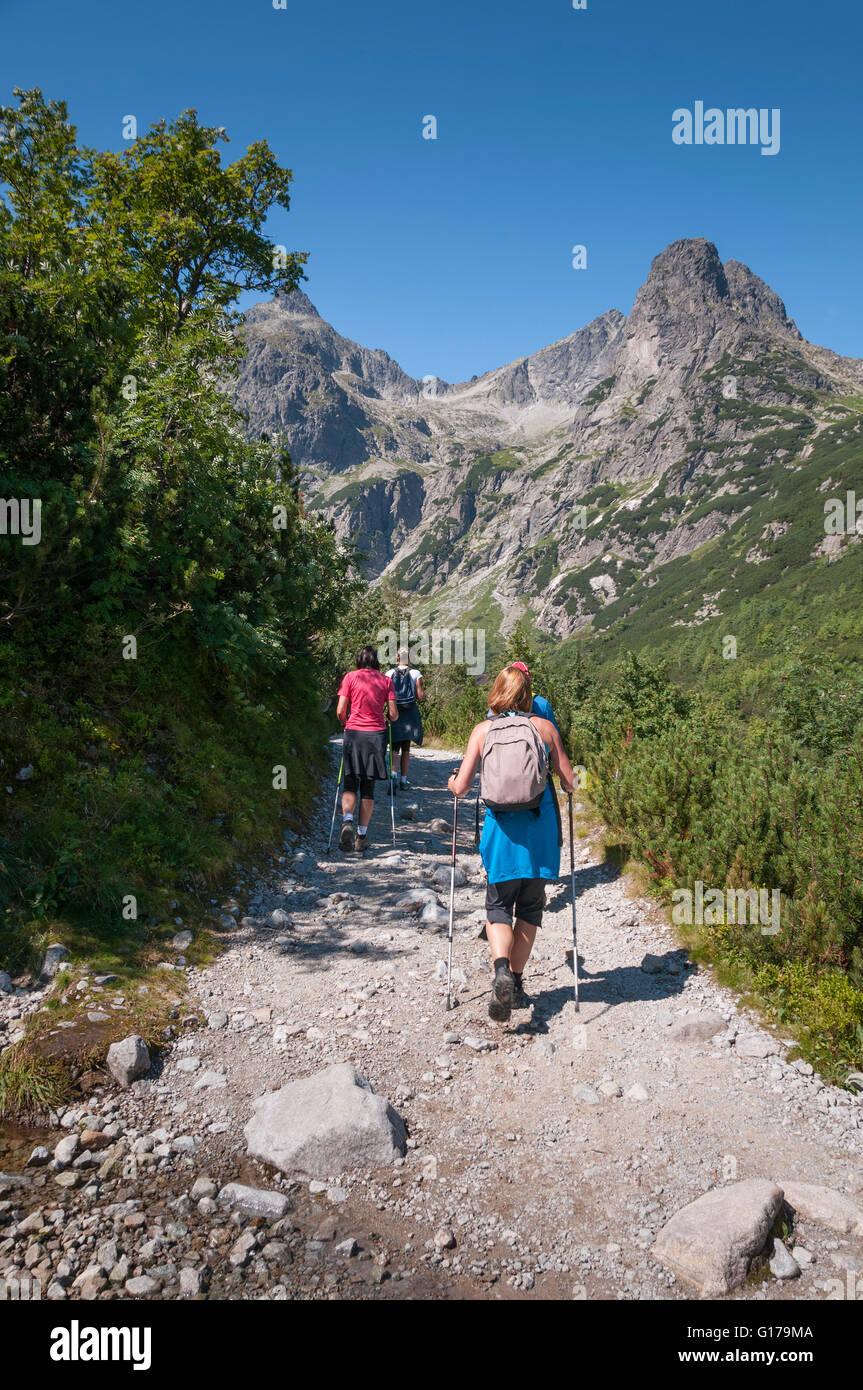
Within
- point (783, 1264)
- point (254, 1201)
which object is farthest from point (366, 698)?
point (783, 1264)

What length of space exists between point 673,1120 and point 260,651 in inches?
279

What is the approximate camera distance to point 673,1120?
14.7ft

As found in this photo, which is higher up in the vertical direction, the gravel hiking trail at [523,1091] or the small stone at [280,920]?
the small stone at [280,920]

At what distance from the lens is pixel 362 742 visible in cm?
995

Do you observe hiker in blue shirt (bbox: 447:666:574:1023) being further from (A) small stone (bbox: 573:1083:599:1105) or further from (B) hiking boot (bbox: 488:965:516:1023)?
(A) small stone (bbox: 573:1083:599:1105)

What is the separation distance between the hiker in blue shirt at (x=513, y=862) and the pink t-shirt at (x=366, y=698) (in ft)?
13.7

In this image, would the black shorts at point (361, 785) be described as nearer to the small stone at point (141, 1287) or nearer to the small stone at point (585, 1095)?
the small stone at point (585, 1095)

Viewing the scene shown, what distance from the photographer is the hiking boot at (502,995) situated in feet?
18.1

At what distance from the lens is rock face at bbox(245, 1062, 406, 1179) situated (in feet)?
13.3

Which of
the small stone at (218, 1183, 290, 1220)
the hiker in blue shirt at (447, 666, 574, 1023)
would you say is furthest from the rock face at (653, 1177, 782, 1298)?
the hiker in blue shirt at (447, 666, 574, 1023)

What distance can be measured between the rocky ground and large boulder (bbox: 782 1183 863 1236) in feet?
0.05

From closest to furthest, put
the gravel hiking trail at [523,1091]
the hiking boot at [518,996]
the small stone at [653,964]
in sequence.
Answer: the gravel hiking trail at [523,1091]
the hiking boot at [518,996]
the small stone at [653,964]

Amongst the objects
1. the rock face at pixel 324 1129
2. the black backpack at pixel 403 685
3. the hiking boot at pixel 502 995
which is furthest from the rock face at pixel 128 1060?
the black backpack at pixel 403 685

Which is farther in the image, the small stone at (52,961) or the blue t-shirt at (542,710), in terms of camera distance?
the blue t-shirt at (542,710)
